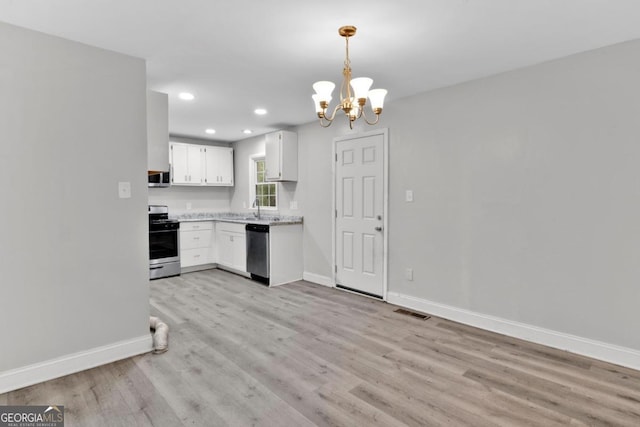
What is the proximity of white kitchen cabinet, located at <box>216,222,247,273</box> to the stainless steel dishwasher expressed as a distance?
166mm

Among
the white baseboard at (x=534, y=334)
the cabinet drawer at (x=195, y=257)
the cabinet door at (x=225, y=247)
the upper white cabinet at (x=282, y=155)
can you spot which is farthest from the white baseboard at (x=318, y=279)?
the cabinet drawer at (x=195, y=257)

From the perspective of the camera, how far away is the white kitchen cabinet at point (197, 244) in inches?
217

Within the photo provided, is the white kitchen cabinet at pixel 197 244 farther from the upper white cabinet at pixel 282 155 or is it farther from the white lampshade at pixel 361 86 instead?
the white lampshade at pixel 361 86

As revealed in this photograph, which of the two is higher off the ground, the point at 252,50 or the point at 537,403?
the point at 252,50

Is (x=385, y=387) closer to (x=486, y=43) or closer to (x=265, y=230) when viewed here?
(x=486, y=43)

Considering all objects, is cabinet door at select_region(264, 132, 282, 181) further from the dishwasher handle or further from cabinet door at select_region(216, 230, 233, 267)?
cabinet door at select_region(216, 230, 233, 267)

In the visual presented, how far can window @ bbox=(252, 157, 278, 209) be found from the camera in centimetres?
595

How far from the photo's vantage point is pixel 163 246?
520 centimetres

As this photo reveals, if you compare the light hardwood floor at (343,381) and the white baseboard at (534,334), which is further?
the white baseboard at (534,334)

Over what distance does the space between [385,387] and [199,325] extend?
1955 mm

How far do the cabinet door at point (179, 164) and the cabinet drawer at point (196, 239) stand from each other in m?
0.96

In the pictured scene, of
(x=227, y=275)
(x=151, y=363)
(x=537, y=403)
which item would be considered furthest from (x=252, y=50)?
(x=227, y=275)

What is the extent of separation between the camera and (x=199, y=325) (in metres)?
3.31

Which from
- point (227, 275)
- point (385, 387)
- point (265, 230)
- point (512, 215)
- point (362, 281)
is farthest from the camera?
point (227, 275)
